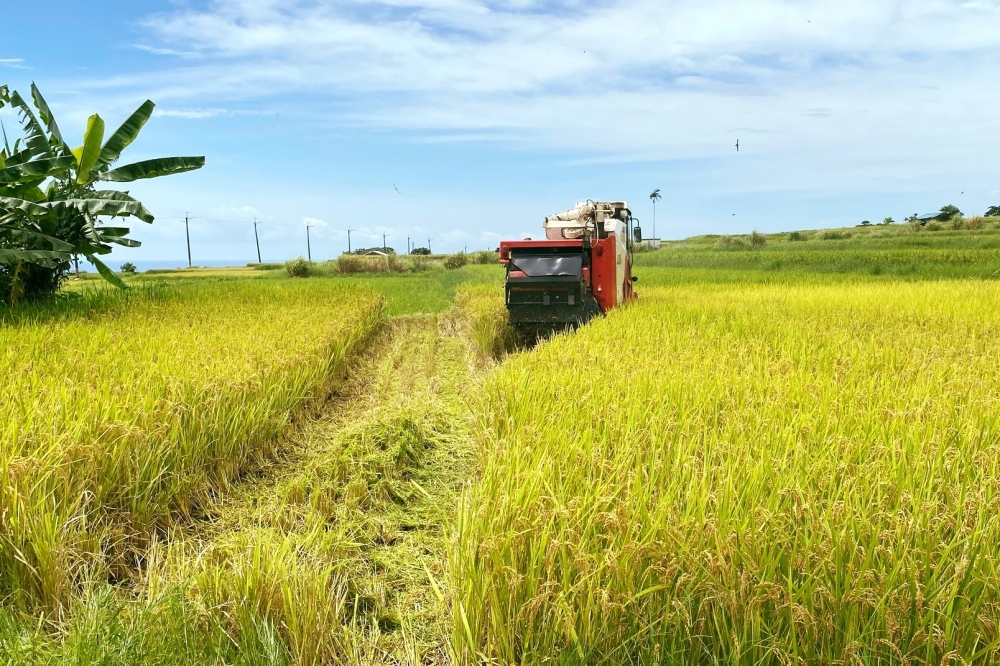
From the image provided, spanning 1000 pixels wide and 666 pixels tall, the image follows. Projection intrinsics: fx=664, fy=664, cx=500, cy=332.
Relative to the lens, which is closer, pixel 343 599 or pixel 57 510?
pixel 343 599

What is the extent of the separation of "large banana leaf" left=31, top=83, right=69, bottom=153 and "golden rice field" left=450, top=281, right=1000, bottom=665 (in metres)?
11.6

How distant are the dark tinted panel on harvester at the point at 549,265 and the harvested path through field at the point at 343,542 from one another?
263 centimetres

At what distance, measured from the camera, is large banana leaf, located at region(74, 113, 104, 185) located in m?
11.1

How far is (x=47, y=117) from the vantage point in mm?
11711

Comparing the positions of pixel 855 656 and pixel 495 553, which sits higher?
pixel 495 553

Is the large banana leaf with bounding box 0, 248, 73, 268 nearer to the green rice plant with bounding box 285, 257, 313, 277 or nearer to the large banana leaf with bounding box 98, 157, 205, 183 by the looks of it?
the large banana leaf with bounding box 98, 157, 205, 183

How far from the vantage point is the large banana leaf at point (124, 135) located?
11547 millimetres

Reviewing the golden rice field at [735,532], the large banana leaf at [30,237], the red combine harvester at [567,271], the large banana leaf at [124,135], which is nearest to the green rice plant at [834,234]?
the red combine harvester at [567,271]

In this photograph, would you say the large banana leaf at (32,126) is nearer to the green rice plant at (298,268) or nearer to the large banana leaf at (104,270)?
the large banana leaf at (104,270)

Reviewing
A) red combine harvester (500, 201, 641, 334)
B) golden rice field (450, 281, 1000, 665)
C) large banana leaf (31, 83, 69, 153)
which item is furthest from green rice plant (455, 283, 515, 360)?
large banana leaf (31, 83, 69, 153)

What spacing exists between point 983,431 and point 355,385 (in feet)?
22.0

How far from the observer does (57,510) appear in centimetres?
345

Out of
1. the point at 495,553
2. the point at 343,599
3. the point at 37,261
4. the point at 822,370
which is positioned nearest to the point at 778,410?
the point at 822,370

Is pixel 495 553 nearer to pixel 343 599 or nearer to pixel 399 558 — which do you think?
pixel 343 599
